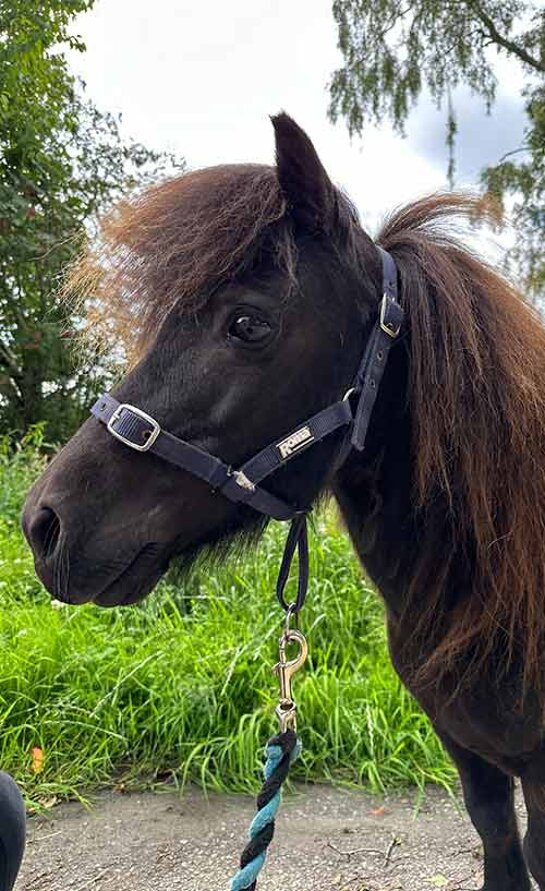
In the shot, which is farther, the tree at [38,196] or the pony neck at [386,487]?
the tree at [38,196]

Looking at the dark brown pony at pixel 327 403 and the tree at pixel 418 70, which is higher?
the tree at pixel 418 70

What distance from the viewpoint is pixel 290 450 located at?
3.79ft

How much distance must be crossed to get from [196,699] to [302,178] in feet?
6.84

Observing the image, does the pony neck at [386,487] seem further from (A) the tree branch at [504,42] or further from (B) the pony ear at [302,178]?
(A) the tree branch at [504,42]

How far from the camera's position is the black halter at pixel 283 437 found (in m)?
1.10

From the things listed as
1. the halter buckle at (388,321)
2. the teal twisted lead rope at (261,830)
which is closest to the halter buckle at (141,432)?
the halter buckle at (388,321)

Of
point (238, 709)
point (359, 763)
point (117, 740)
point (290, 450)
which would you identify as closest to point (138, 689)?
point (117, 740)

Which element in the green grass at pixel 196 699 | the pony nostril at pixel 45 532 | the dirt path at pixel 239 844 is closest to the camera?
the pony nostril at pixel 45 532

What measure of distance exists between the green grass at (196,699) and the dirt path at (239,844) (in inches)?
4.1

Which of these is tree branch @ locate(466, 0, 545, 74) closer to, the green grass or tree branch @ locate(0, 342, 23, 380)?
tree branch @ locate(0, 342, 23, 380)

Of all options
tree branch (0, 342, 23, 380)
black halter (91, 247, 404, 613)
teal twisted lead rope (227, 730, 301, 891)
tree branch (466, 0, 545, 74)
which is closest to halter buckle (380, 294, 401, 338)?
black halter (91, 247, 404, 613)

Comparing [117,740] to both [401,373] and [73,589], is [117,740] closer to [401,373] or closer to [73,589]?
[73,589]

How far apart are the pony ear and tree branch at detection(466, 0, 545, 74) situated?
37.0 feet

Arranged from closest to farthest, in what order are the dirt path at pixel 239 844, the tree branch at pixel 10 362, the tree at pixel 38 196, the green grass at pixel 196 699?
the dirt path at pixel 239 844 < the green grass at pixel 196 699 < the tree at pixel 38 196 < the tree branch at pixel 10 362
